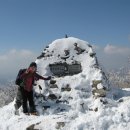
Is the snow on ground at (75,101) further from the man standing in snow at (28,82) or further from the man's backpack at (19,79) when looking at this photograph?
the man's backpack at (19,79)

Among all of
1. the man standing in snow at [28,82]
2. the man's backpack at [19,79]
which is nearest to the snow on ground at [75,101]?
the man standing in snow at [28,82]

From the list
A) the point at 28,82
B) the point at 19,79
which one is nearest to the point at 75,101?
the point at 28,82

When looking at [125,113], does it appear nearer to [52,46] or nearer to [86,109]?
[86,109]

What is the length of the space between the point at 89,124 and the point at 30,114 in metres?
3.52

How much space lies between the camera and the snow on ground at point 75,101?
12.4 metres

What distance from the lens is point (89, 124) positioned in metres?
12.2

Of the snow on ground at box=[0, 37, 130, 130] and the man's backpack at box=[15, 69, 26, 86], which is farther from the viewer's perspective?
the man's backpack at box=[15, 69, 26, 86]

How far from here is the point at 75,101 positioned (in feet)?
50.6

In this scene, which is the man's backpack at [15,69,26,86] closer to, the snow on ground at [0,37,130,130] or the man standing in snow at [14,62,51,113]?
the man standing in snow at [14,62,51,113]

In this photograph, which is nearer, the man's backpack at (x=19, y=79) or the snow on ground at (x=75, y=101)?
the snow on ground at (x=75, y=101)

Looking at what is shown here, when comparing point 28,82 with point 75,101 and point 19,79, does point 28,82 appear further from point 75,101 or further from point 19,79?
point 75,101

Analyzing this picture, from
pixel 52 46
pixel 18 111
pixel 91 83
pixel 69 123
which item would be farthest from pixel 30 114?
pixel 52 46

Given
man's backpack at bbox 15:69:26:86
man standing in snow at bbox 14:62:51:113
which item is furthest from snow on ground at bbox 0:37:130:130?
man's backpack at bbox 15:69:26:86

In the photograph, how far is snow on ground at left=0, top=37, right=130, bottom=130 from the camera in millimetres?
12445
